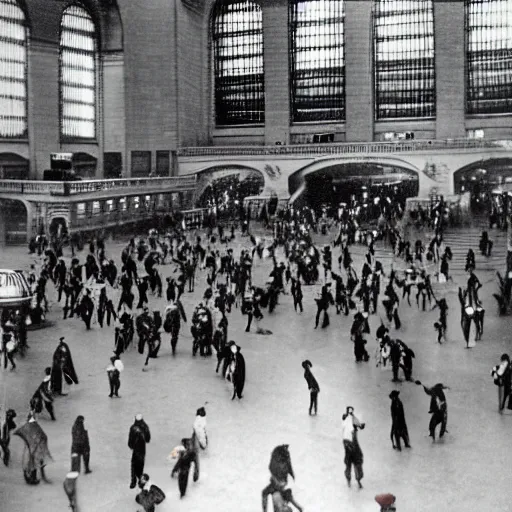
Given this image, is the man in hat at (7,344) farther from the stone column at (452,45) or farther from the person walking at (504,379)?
the stone column at (452,45)

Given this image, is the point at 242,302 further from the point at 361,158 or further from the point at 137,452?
the point at 361,158

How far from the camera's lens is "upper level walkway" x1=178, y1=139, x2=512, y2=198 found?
42.2 meters

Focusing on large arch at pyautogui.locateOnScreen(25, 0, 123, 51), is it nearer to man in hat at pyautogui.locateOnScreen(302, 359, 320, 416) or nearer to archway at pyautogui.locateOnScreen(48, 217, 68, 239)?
archway at pyautogui.locateOnScreen(48, 217, 68, 239)

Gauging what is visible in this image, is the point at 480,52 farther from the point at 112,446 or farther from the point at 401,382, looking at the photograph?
the point at 112,446

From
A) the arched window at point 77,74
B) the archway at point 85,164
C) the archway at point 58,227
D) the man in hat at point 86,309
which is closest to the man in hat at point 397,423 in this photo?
the man in hat at point 86,309

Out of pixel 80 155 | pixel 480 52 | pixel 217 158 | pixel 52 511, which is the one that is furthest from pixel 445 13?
pixel 52 511

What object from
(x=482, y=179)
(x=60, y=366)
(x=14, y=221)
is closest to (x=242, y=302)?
(x=60, y=366)

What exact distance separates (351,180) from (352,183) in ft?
1.68

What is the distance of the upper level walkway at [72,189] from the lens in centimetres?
2791

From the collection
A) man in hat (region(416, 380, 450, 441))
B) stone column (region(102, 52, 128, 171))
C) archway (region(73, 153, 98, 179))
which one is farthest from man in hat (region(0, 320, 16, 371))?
stone column (region(102, 52, 128, 171))

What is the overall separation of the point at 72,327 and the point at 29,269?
12.3ft

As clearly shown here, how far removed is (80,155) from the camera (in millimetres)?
48125

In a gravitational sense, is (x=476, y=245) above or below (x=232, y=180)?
below

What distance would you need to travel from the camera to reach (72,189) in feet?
96.1
